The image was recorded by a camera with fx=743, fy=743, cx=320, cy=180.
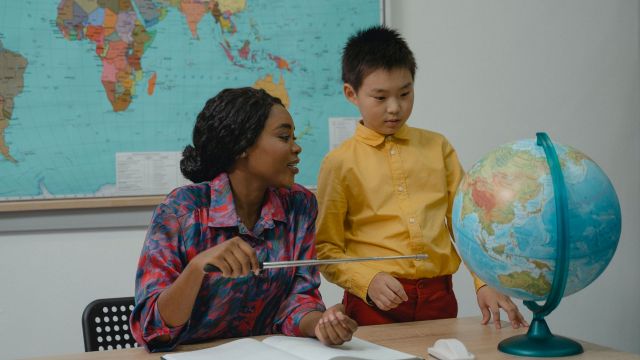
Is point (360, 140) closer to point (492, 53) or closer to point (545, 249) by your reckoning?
point (545, 249)

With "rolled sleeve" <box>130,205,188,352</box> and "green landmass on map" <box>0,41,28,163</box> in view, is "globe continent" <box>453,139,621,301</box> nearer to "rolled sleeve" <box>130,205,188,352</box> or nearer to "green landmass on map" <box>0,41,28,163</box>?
"rolled sleeve" <box>130,205,188,352</box>

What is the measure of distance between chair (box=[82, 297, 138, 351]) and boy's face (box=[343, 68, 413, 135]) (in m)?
0.77

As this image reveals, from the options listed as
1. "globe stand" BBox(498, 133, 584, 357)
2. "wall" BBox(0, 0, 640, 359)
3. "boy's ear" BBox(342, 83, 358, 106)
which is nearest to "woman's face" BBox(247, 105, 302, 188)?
"boy's ear" BBox(342, 83, 358, 106)

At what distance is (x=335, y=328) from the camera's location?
4.58 ft

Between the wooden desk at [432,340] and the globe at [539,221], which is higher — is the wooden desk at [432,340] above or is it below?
below

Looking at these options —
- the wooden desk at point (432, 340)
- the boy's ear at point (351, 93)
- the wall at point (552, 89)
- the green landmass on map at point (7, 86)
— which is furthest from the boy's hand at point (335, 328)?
the wall at point (552, 89)

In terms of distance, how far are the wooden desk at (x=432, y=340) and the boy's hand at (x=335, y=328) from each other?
127 mm

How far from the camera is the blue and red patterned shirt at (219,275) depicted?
1.52 meters

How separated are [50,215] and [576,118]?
7.11ft

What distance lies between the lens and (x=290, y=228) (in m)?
1.70

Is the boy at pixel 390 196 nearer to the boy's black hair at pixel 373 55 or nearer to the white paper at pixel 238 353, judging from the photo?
the boy's black hair at pixel 373 55

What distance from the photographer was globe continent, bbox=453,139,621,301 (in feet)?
4.31

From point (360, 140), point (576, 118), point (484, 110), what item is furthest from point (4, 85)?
point (576, 118)

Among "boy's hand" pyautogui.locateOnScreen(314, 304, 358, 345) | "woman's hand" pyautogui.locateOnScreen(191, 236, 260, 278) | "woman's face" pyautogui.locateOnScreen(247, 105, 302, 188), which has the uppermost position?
"woman's face" pyautogui.locateOnScreen(247, 105, 302, 188)
